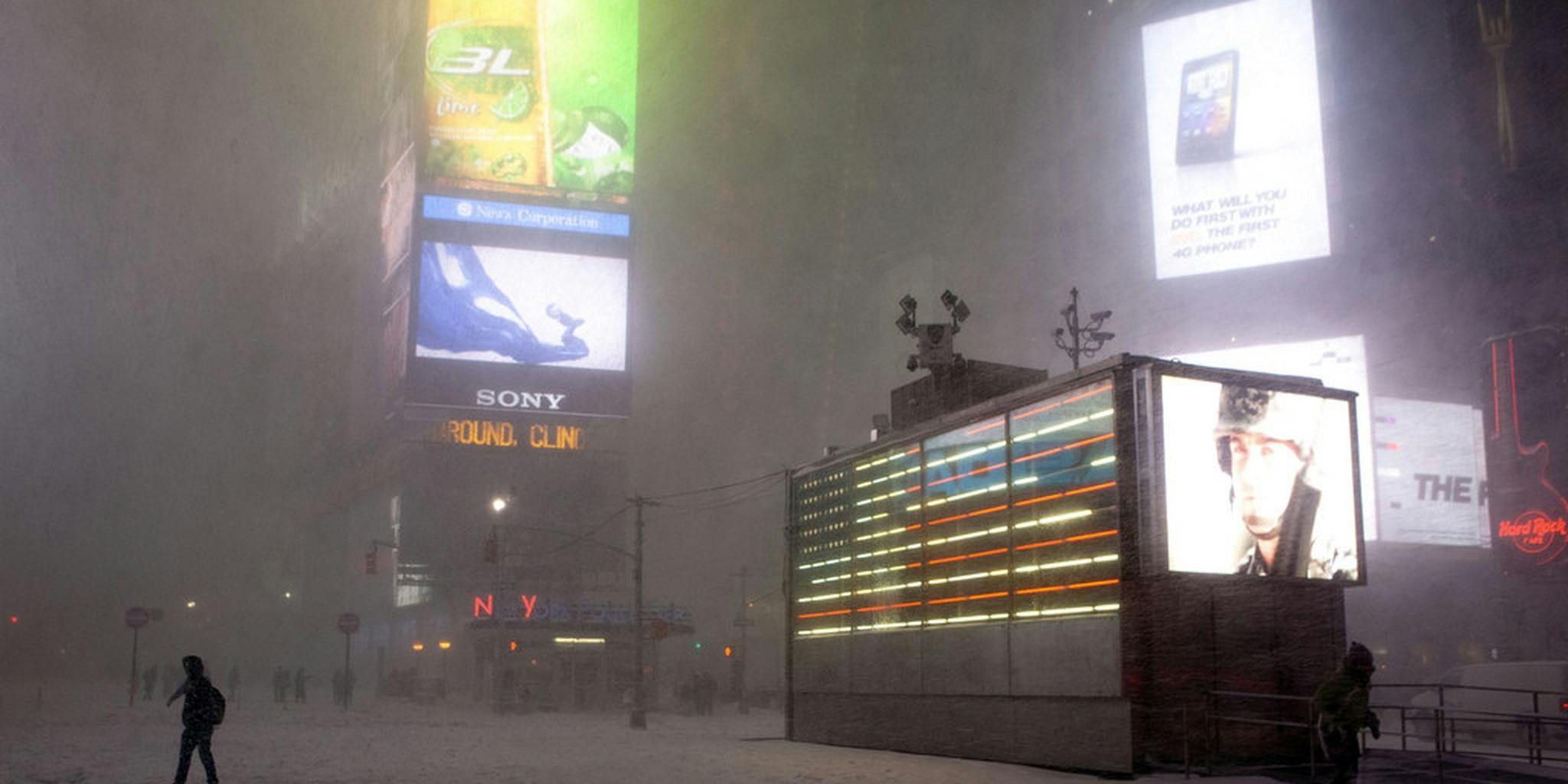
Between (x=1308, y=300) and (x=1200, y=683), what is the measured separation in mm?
68178

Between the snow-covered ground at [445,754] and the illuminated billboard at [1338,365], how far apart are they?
4194 cm

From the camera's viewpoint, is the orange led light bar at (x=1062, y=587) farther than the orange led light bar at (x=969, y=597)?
No

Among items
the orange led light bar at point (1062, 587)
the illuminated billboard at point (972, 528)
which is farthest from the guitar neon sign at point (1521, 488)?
the orange led light bar at point (1062, 587)

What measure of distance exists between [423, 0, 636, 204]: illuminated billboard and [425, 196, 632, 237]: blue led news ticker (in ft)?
8.18

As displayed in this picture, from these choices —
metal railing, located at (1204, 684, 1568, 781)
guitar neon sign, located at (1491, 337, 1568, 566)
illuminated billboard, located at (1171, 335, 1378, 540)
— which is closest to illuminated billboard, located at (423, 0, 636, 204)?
illuminated billboard, located at (1171, 335, 1378, 540)

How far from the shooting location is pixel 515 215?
10850 centimetres

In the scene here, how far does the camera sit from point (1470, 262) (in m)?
70.1

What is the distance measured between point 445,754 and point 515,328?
8233cm

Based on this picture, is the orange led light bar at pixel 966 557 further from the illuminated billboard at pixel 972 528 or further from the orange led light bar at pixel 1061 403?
the orange led light bar at pixel 1061 403

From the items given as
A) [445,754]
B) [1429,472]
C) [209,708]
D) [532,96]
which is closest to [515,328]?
[532,96]

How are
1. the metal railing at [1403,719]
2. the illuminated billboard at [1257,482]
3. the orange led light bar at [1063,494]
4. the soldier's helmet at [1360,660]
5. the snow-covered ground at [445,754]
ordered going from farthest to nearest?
the orange led light bar at [1063,494] < the snow-covered ground at [445,754] < the illuminated billboard at [1257,482] < the metal railing at [1403,719] < the soldier's helmet at [1360,660]

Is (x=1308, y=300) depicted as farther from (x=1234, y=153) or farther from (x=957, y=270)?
(x=957, y=270)

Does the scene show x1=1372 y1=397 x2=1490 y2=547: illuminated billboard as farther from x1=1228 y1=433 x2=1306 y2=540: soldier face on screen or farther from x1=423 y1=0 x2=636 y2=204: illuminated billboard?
x1=423 y1=0 x2=636 y2=204: illuminated billboard

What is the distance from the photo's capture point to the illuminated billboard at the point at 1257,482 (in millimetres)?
19344
